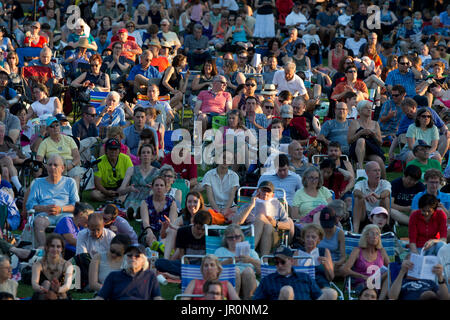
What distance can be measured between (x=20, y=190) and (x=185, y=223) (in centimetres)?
261

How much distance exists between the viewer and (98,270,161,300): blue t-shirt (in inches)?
386

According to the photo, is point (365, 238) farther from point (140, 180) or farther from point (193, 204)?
point (140, 180)

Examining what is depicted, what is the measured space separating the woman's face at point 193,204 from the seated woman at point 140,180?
1629mm

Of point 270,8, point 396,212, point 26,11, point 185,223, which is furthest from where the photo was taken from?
point 26,11

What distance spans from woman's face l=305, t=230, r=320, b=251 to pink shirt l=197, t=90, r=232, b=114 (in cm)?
526

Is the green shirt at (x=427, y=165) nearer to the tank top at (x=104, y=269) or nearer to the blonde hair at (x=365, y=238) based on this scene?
the blonde hair at (x=365, y=238)

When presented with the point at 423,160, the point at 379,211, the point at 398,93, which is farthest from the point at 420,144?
the point at 398,93

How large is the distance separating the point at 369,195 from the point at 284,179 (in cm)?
109

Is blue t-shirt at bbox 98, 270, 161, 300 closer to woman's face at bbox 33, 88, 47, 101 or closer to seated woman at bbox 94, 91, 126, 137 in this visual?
seated woman at bbox 94, 91, 126, 137

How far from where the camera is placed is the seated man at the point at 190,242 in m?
11.1

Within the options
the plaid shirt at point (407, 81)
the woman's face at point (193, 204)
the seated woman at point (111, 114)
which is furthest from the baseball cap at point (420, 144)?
the seated woman at point (111, 114)

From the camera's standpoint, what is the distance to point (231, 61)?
701 inches
